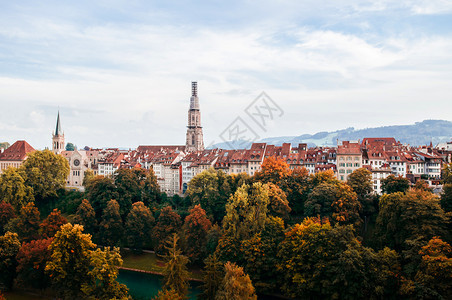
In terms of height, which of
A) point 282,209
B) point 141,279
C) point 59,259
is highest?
point 282,209

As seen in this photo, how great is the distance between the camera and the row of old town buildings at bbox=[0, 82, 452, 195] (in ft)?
241

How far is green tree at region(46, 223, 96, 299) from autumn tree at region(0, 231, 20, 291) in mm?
6616

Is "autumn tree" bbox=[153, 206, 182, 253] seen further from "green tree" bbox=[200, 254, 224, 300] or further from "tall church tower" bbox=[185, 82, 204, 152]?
"tall church tower" bbox=[185, 82, 204, 152]

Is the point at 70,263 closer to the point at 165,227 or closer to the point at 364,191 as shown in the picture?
the point at 165,227

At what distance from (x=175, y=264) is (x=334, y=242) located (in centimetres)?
1693

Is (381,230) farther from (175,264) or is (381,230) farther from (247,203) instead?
(175,264)

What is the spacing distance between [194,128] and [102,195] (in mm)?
67018

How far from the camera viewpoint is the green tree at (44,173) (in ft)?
276

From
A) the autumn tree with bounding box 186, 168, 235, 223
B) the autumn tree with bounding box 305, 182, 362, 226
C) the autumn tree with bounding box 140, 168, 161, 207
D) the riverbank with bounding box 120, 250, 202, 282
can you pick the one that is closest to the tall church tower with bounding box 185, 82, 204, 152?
the autumn tree with bounding box 140, 168, 161, 207

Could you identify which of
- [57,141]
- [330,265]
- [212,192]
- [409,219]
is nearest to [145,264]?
[212,192]

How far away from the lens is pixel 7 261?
48.4 meters

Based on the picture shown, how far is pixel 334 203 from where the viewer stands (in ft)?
185

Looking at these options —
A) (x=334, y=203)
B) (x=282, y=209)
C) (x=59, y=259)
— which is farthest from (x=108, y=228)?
(x=334, y=203)

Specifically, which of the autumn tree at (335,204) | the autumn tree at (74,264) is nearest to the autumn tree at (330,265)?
the autumn tree at (335,204)
